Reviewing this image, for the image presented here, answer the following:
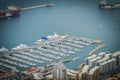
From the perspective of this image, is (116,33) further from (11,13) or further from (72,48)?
(11,13)

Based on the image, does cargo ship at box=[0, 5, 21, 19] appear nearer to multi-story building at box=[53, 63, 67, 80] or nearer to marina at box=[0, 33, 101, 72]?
marina at box=[0, 33, 101, 72]

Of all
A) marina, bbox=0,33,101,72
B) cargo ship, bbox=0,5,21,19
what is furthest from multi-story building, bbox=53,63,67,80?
cargo ship, bbox=0,5,21,19

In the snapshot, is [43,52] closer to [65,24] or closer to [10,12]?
[65,24]

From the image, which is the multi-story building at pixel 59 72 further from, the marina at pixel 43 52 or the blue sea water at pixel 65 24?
the marina at pixel 43 52

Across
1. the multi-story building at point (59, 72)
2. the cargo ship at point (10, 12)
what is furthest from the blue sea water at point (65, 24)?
the multi-story building at point (59, 72)

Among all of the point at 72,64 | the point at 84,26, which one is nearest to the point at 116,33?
the point at 84,26

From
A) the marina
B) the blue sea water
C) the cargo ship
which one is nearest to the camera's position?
the marina

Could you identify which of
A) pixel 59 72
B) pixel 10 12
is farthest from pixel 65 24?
pixel 59 72
